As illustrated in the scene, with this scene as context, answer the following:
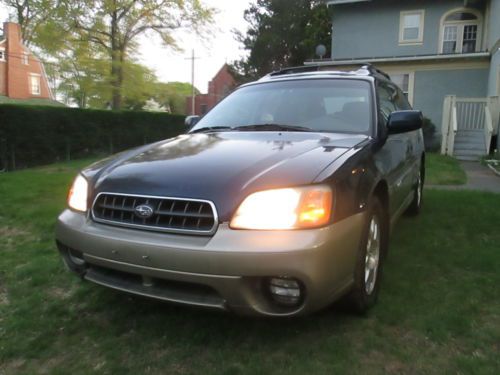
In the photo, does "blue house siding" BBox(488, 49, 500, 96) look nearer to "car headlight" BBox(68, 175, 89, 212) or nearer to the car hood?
the car hood

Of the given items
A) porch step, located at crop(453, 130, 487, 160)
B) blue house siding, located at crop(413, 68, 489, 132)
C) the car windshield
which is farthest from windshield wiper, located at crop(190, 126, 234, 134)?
blue house siding, located at crop(413, 68, 489, 132)

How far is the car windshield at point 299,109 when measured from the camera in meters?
3.30

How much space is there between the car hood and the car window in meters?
0.66

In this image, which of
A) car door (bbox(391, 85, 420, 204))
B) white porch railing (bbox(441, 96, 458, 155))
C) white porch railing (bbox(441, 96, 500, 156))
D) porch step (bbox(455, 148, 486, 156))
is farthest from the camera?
white porch railing (bbox(441, 96, 458, 155))

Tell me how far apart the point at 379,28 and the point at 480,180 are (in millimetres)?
11976

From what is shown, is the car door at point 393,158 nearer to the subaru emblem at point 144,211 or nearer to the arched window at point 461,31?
the subaru emblem at point 144,211

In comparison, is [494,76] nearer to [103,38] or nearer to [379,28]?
[379,28]

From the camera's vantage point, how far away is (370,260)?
2.85m

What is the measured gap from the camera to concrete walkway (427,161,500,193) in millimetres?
7211

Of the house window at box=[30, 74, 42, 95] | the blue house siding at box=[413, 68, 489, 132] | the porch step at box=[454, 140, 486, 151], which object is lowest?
the porch step at box=[454, 140, 486, 151]

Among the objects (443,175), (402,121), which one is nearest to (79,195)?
(402,121)

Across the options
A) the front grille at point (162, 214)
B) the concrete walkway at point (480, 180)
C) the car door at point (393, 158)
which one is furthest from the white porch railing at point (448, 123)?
the front grille at point (162, 214)

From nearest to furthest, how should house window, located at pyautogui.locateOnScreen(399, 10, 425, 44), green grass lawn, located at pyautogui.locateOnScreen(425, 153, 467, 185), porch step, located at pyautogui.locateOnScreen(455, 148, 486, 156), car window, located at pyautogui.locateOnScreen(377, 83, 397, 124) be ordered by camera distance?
car window, located at pyautogui.locateOnScreen(377, 83, 397, 124)
green grass lawn, located at pyautogui.locateOnScreen(425, 153, 467, 185)
porch step, located at pyautogui.locateOnScreen(455, 148, 486, 156)
house window, located at pyautogui.locateOnScreen(399, 10, 425, 44)

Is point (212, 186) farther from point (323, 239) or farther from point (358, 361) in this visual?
point (358, 361)
